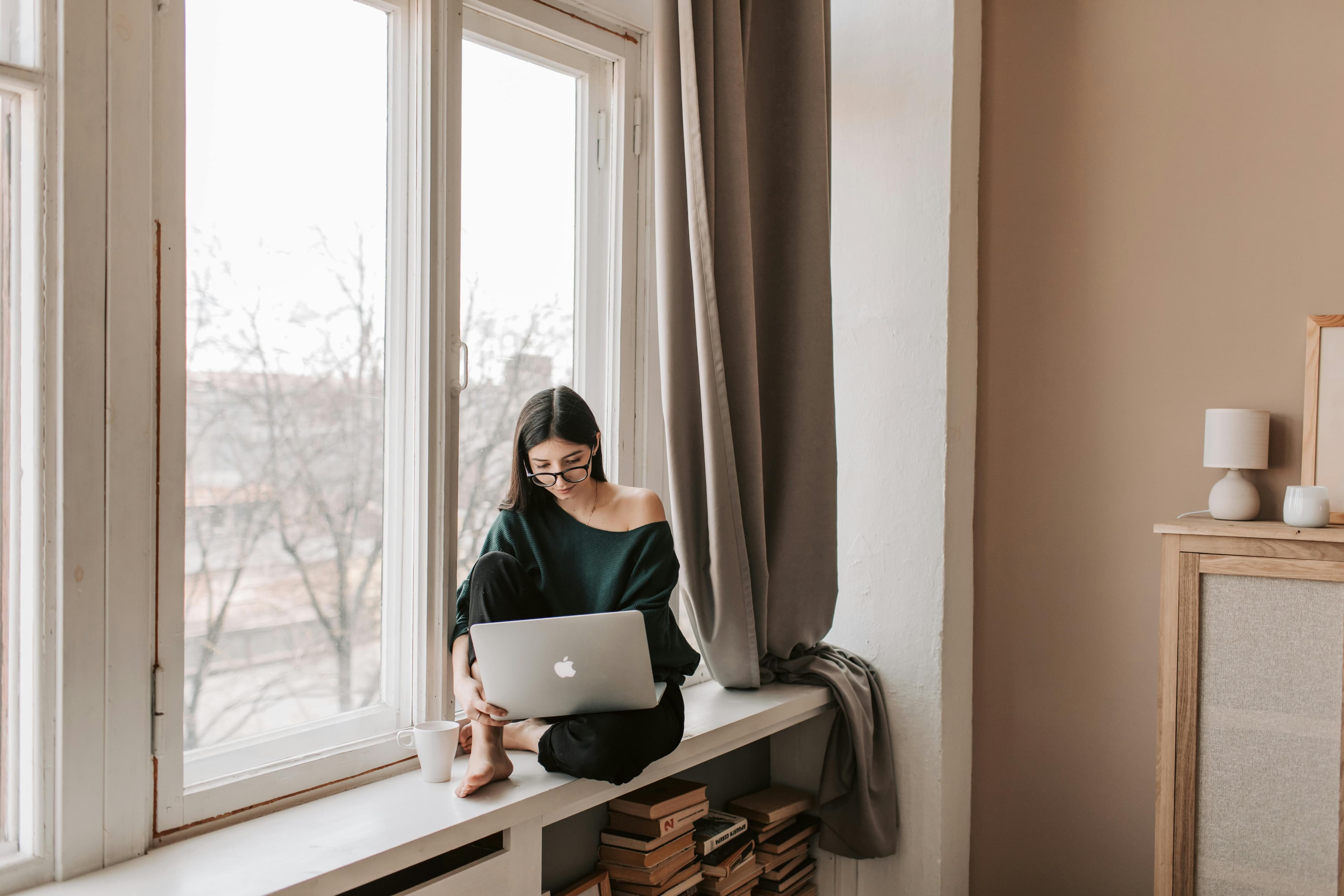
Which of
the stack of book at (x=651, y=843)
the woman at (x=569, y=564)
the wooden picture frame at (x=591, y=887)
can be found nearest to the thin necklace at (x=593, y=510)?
the woman at (x=569, y=564)

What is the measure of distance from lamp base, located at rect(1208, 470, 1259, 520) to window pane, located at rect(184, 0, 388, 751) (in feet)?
6.01

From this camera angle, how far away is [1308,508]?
1953 mm

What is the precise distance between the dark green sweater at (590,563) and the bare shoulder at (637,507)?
13 mm

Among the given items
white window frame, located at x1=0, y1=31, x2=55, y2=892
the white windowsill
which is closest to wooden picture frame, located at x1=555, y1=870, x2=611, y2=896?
the white windowsill

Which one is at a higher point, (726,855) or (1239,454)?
(1239,454)

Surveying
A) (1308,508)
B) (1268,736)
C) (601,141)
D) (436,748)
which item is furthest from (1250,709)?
(601,141)

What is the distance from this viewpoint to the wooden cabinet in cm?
189

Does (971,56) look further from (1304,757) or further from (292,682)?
(292,682)

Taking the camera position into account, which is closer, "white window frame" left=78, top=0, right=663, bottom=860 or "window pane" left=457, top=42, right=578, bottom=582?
"white window frame" left=78, top=0, right=663, bottom=860

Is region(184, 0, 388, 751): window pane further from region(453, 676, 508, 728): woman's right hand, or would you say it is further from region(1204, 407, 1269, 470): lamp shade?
region(1204, 407, 1269, 470): lamp shade

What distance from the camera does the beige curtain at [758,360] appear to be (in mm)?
2068

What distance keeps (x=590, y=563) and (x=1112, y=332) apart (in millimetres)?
1517

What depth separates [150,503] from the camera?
1.37 meters

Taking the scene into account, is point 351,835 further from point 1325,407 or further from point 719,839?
point 1325,407
